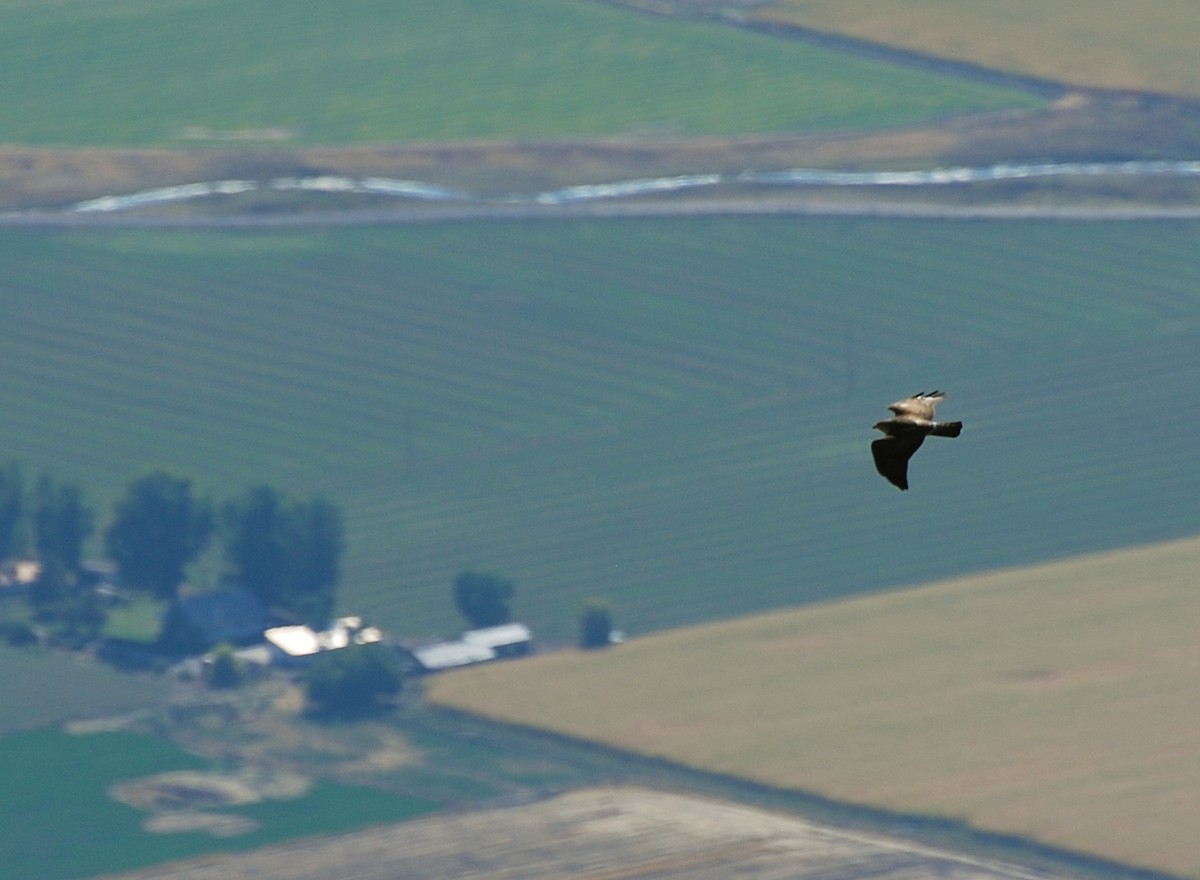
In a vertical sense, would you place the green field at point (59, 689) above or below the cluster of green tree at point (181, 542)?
below

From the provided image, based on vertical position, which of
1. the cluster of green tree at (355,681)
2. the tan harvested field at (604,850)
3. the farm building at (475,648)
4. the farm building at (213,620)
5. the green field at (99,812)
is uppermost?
the farm building at (213,620)

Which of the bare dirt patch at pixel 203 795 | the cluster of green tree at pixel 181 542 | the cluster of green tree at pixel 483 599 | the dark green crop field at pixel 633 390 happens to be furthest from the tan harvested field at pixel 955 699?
the cluster of green tree at pixel 181 542

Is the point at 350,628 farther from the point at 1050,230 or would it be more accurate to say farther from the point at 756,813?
the point at 1050,230

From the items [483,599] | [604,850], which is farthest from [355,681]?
[604,850]

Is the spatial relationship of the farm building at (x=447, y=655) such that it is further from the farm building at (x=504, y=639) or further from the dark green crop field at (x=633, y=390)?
the dark green crop field at (x=633, y=390)

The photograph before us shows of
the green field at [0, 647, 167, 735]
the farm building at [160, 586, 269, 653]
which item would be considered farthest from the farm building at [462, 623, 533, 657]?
the green field at [0, 647, 167, 735]

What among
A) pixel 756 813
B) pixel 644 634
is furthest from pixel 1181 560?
pixel 756 813
